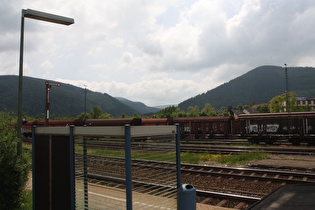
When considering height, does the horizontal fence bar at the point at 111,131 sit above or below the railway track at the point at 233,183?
above

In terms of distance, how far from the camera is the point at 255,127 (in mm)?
27141

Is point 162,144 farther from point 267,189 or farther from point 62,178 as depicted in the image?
point 267,189

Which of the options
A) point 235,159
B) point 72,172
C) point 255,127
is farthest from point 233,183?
point 255,127

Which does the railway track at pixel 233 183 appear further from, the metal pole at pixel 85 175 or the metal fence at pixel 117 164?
the metal pole at pixel 85 175

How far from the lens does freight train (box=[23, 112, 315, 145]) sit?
2483cm

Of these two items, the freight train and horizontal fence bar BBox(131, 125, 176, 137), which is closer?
horizontal fence bar BBox(131, 125, 176, 137)

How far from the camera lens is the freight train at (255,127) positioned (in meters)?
24.8

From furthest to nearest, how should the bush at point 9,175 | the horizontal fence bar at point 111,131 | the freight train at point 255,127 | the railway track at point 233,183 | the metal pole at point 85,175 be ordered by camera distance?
1. the freight train at point 255,127
2. the railway track at point 233,183
3. the bush at point 9,175
4. the metal pole at point 85,175
5. the horizontal fence bar at point 111,131

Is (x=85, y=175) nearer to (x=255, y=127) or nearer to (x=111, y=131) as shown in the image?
(x=111, y=131)

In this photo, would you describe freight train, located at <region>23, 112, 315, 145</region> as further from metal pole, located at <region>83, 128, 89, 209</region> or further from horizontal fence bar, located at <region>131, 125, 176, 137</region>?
horizontal fence bar, located at <region>131, 125, 176, 137</region>

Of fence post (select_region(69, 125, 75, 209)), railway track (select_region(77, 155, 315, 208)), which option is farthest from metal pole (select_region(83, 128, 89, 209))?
railway track (select_region(77, 155, 315, 208))

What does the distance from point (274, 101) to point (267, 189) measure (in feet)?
246

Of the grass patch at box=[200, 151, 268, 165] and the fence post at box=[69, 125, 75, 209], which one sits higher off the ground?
the fence post at box=[69, 125, 75, 209]

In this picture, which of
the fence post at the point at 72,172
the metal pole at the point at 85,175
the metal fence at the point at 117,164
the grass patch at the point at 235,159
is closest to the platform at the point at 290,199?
the metal fence at the point at 117,164
